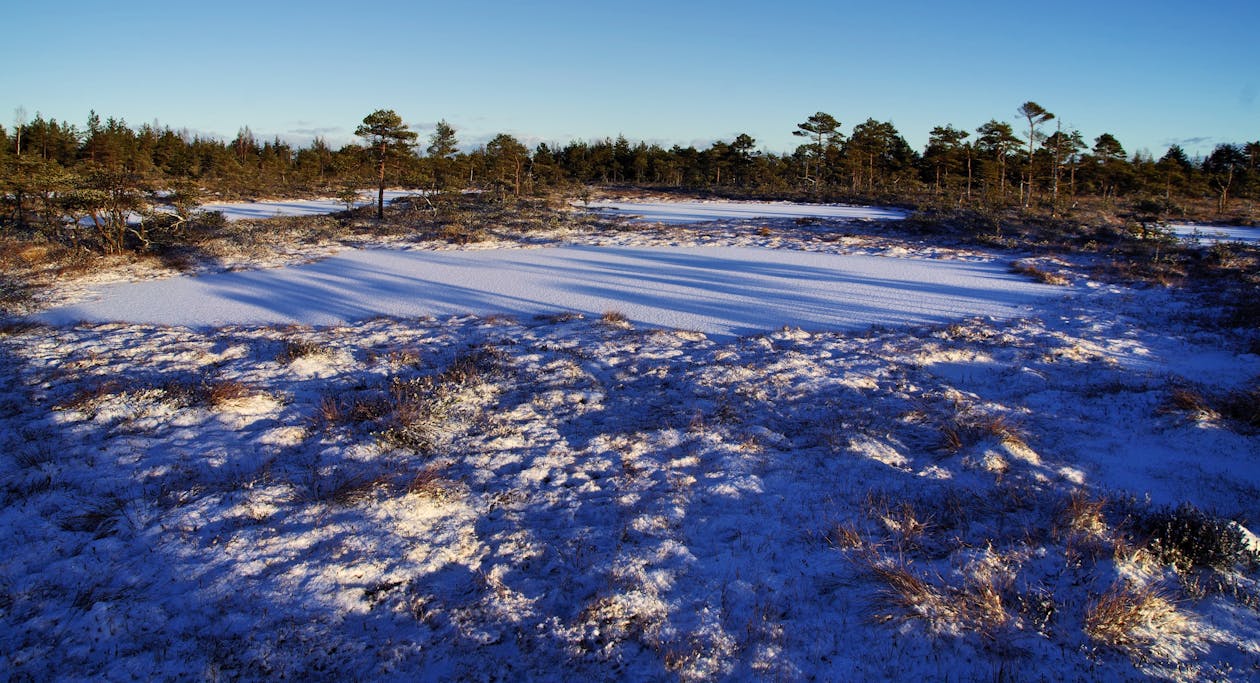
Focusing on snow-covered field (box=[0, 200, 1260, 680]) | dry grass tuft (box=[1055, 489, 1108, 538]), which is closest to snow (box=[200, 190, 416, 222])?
snow-covered field (box=[0, 200, 1260, 680])

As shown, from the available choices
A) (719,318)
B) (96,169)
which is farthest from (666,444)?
(96,169)

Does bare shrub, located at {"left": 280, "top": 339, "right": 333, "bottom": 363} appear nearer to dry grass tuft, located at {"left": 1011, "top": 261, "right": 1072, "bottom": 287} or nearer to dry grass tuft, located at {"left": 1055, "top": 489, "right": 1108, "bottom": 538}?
dry grass tuft, located at {"left": 1055, "top": 489, "right": 1108, "bottom": 538}

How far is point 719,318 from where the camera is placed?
36.5ft

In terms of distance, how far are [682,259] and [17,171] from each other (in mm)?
26496

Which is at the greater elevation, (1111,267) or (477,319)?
(1111,267)

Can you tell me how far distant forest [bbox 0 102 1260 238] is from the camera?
27.4 m

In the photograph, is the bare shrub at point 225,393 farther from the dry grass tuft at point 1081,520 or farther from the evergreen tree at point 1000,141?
the evergreen tree at point 1000,141

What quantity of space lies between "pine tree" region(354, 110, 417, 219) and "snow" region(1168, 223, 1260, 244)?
31.3 m

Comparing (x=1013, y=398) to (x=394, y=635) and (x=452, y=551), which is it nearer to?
(x=452, y=551)

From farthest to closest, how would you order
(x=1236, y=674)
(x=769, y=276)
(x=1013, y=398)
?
(x=769, y=276) < (x=1013, y=398) < (x=1236, y=674)

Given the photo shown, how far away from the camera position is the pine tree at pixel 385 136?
2555 centimetres

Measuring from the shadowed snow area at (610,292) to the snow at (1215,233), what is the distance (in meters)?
11.5

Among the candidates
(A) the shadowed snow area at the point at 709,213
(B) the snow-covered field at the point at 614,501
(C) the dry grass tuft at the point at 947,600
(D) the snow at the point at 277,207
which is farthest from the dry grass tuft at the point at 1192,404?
(D) the snow at the point at 277,207

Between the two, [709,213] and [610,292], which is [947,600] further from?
[709,213]
